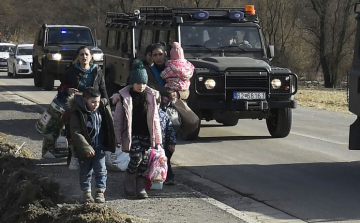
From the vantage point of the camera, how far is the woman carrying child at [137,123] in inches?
313

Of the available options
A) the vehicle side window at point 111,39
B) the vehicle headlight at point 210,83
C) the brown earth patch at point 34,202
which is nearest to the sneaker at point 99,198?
the brown earth patch at point 34,202

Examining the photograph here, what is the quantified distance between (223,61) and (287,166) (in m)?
3.24

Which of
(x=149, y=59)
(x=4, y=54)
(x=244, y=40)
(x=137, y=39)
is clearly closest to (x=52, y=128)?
(x=149, y=59)

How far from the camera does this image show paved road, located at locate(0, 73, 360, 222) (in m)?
8.26

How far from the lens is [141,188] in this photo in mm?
8156

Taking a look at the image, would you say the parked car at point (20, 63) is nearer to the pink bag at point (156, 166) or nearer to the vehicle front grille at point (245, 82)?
the vehicle front grille at point (245, 82)

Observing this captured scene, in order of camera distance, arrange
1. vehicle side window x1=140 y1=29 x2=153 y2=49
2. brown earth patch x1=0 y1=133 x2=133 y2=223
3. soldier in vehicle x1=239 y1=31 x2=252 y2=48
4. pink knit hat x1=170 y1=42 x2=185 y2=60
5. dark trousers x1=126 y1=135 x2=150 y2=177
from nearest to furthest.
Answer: brown earth patch x1=0 y1=133 x2=133 y2=223
dark trousers x1=126 y1=135 x2=150 y2=177
pink knit hat x1=170 y1=42 x2=185 y2=60
soldier in vehicle x1=239 y1=31 x2=252 y2=48
vehicle side window x1=140 y1=29 x2=153 y2=49

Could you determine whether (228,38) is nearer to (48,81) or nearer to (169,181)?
(169,181)

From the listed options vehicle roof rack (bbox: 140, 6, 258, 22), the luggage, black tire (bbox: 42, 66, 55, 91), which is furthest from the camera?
black tire (bbox: 42, 66, 55, 91)

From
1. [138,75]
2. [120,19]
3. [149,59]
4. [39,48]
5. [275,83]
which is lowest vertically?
[275,83]

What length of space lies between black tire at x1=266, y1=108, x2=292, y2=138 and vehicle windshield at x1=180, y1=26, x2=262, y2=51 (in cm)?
140

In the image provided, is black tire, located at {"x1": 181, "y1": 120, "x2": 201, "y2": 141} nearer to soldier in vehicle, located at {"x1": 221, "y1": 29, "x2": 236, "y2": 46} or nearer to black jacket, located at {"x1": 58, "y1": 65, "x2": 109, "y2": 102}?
soldier in vehicle, located at {"x1": 221, "y1": 29, "x2": 236, "y2": 46}

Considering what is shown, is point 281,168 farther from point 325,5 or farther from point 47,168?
point 325,5

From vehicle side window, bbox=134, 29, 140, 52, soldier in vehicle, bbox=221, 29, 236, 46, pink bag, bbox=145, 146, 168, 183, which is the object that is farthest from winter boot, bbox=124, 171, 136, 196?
vehicle side window, bbox=134, 29, 140, 52
